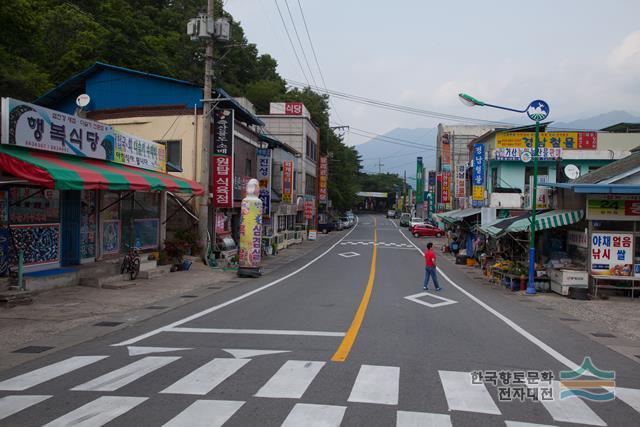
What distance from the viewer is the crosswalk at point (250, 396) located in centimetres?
545

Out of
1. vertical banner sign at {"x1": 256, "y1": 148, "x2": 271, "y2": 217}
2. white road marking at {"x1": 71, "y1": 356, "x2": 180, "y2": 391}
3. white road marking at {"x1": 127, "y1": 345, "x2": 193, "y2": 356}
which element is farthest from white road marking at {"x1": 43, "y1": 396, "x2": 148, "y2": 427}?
vertical banner sign at {"x1": 256, "y1": 148, "x2": 271, "y2": 217}

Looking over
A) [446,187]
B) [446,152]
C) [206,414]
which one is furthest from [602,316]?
[446,152]

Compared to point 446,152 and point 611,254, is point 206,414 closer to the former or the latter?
point 611,254

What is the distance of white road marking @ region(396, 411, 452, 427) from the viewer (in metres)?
5.31

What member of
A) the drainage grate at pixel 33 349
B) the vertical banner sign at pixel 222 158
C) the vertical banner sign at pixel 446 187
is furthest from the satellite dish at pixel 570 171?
the vertical banner sign at pixel 446 187

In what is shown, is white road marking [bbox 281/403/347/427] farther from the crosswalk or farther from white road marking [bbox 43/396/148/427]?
white road marking [bbox 43/396/148/427]

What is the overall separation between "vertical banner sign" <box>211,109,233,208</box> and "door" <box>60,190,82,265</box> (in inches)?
318

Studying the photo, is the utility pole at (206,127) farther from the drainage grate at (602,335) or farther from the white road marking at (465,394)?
the white road marking at (465,394)

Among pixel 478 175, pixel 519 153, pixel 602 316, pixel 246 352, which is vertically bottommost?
pixel 602 316

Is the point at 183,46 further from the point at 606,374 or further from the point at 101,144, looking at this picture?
the point at 606,374

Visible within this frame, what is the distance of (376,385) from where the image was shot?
6.60 meters

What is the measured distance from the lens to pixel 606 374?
781cm

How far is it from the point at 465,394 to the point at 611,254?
1350 cm

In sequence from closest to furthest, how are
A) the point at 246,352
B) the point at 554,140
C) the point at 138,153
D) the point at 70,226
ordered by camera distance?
1. the point at 246,352
2. the point at 70,226
3. the point at 138,153
4. the point at 554,140
